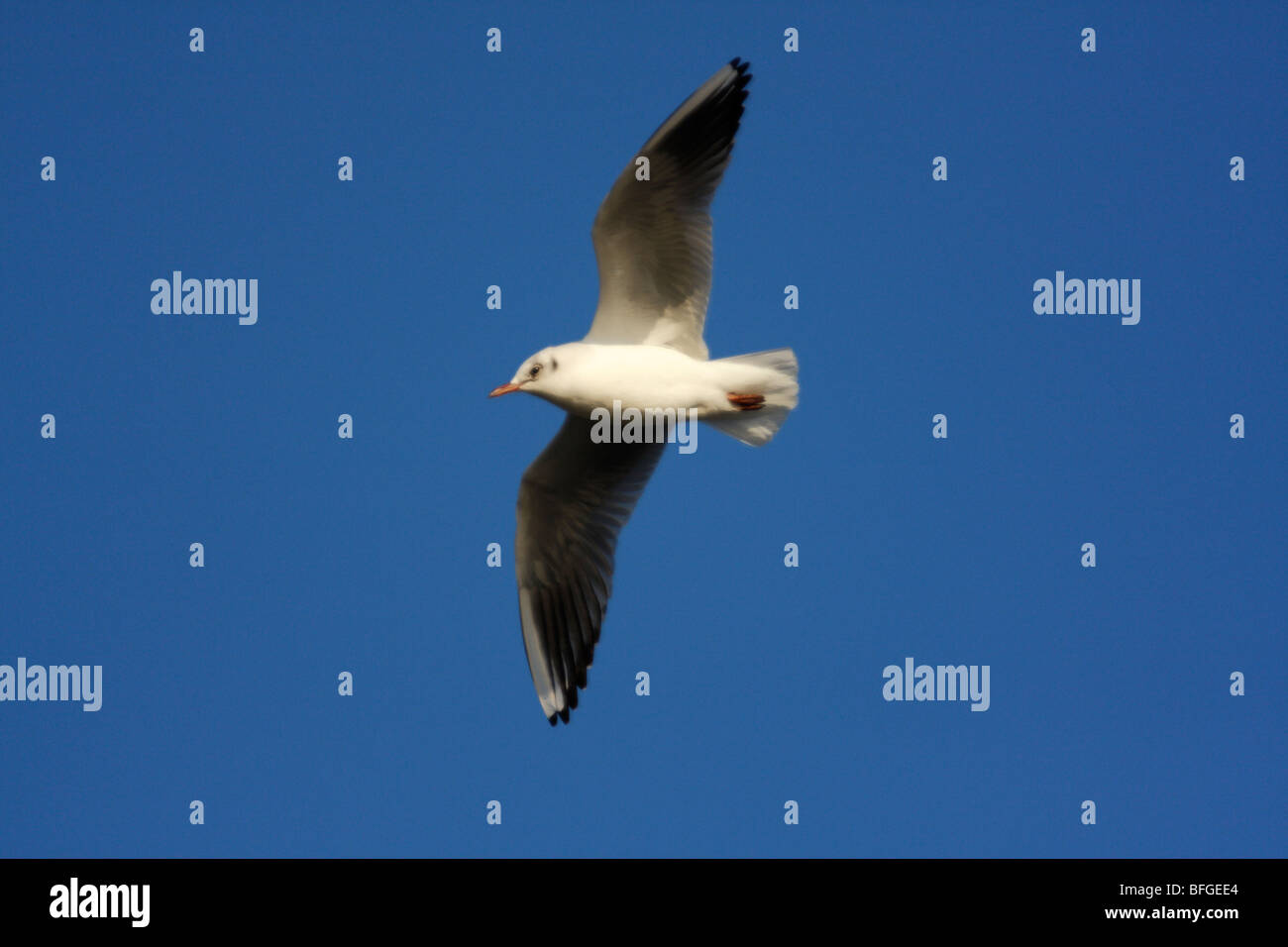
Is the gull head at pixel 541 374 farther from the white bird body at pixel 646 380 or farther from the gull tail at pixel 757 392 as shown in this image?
the gull tail at pixel 757 392

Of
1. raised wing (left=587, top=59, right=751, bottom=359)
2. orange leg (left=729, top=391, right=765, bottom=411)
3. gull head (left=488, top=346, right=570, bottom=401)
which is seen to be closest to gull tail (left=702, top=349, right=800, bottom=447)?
orange leg (left=729, top=391, right=765, bottom=411)

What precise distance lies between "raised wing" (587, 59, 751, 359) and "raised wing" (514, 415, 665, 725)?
31.4 inches

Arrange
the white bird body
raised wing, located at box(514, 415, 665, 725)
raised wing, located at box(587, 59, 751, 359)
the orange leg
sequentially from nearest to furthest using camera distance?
raised wing, located at box(587, 59, 751, 359) < the white bird body < the orange leg < raised wing, located at box(514, 415, 665, 725)

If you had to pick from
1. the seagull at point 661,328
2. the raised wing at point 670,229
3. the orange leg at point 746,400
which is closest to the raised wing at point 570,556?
the seagull at point 661,328

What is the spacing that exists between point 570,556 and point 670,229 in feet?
5.75

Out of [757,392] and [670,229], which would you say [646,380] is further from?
[670,229]

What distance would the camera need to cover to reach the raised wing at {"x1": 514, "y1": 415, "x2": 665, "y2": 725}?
7750 millimetres

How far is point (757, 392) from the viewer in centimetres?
698

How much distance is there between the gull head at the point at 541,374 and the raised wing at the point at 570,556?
905 millimetres

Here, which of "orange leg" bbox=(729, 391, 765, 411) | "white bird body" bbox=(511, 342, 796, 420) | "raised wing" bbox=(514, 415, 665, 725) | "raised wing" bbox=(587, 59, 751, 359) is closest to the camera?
"raised wing" bbox=(587, 59, 751, 359)

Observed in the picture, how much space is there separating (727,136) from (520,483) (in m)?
1.96

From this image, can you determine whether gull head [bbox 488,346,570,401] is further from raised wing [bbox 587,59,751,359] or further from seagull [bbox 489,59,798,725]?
raised wing [bbox 587,59,751,359]

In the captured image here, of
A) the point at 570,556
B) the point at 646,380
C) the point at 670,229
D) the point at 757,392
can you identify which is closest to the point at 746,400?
the point at 757,392

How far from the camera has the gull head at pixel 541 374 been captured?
6.87 metres
